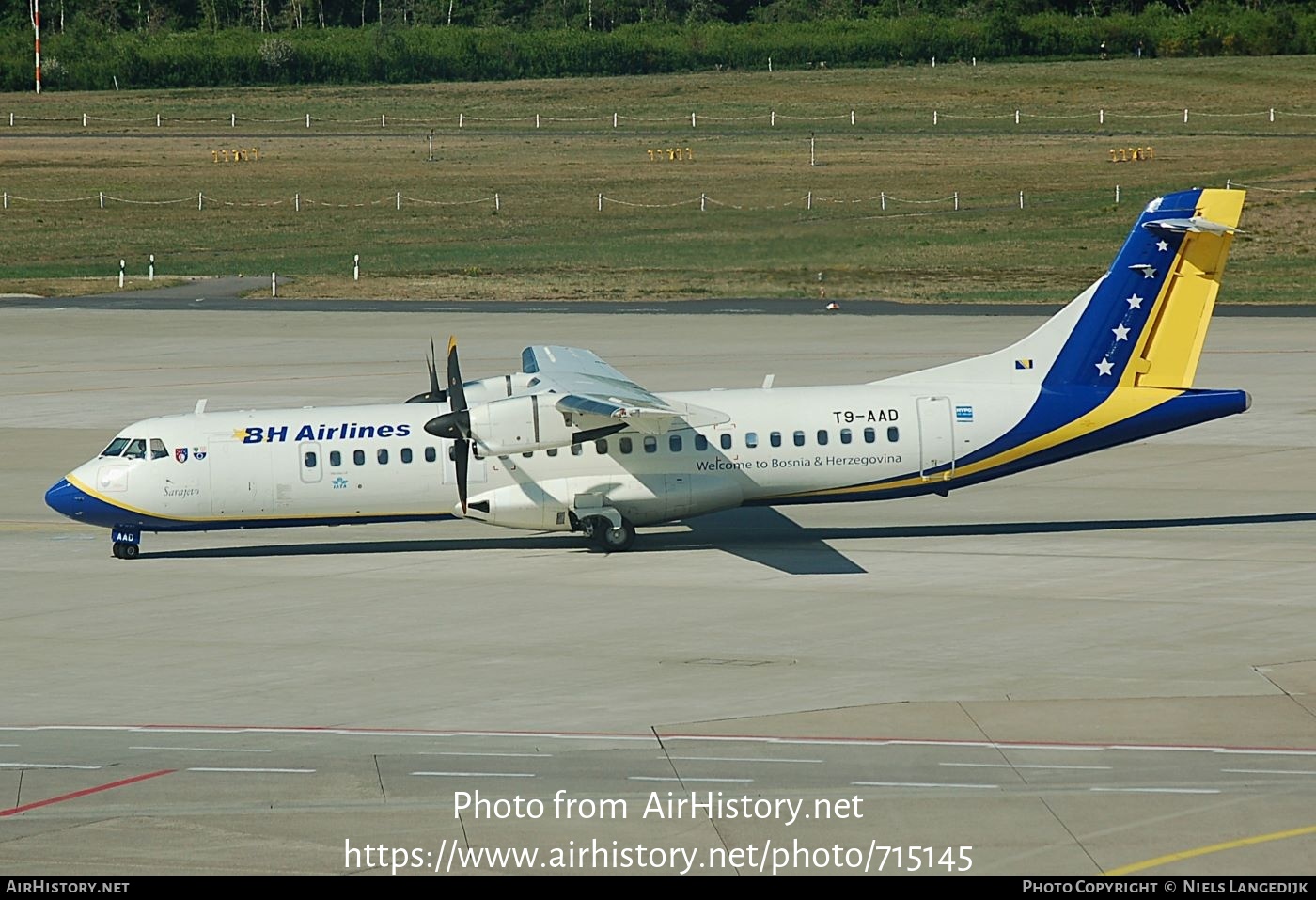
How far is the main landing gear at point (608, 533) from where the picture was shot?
3269cm

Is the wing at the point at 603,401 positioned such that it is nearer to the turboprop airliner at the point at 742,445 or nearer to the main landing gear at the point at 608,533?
the turboprop airliner at the point at 742,445

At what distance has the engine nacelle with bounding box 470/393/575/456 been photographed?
30469 millimetres

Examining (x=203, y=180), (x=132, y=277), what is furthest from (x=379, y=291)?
(x=203, y=180)

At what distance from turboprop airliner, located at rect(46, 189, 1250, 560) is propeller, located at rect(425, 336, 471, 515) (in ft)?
4.49

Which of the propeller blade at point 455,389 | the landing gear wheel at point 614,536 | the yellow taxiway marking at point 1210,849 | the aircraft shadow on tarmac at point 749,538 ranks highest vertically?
the propeller blade at point 455,389

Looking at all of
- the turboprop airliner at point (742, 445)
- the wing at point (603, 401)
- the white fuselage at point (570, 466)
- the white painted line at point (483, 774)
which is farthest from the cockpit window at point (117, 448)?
the white painted line at point (483, 774)

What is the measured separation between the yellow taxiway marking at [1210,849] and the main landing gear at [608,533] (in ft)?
54.3

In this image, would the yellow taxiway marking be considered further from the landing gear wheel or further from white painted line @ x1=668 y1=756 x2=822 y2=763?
the landing gear wheel

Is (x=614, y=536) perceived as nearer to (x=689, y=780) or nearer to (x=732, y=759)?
(x=732, y=759)

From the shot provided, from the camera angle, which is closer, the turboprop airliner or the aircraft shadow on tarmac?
the turboprop airliner

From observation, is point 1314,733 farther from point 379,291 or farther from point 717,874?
point 379,291

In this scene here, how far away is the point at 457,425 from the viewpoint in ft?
100

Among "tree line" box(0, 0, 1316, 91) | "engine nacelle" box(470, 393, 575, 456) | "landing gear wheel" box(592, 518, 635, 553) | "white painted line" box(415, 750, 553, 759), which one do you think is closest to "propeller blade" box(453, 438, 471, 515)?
"engine nacelle" box(470, 393, 575, 456)

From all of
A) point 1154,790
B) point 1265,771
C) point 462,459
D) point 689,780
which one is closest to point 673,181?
point 462,459
